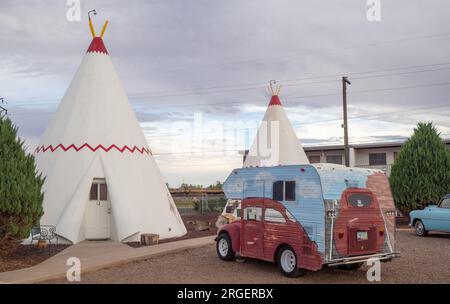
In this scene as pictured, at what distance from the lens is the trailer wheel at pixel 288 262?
27.7ft

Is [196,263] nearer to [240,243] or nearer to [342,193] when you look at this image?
[240,243]

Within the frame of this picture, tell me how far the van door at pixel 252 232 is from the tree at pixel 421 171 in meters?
12.8

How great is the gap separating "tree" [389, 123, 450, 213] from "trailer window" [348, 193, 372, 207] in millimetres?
12653

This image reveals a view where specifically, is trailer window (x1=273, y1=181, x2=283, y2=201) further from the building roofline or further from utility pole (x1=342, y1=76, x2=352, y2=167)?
the building roofline

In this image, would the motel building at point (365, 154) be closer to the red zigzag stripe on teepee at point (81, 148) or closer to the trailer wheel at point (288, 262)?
the red zigzag stripe on teepee at point (81, 148)

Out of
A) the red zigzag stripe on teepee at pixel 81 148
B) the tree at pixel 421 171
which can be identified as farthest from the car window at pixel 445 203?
the red zigzag stripe on teepee at pixel 81 148

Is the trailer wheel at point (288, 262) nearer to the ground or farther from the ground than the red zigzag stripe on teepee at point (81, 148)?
nearer to the ground

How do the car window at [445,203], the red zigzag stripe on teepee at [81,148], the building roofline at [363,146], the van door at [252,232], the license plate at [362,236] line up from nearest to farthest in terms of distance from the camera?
the license plate at [362,236] → the van door at [252,232] → the red zigzag stripe on teepee at [81,148] → the car window at [445,203] → the building roofline at [363,146]

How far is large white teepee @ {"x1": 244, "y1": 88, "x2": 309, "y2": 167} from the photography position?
21.1 meters

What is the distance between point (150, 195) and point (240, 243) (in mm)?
5206

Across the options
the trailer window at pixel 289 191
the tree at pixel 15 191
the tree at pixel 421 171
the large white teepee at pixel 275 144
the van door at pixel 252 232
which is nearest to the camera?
the trailer window at pixel 289 191

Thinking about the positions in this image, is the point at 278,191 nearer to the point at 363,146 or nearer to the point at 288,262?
the point at 288,262

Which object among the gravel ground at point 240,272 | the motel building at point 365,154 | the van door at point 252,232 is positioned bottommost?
the gravel ground at point 240,272

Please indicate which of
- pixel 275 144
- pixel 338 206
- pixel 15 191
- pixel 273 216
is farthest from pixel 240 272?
pixel 275 144
